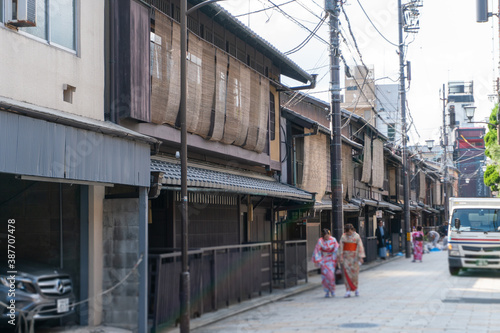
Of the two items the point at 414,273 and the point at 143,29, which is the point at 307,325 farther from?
the point at 414,273

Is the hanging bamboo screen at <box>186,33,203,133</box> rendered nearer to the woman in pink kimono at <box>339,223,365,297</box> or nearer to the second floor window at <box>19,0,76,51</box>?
the second floor window at <box>19,0,76,51</box>

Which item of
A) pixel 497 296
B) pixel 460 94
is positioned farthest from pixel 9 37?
pixel 460 94

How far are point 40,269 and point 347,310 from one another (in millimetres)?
6994

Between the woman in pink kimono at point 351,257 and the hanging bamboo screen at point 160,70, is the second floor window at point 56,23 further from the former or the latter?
the woman in pink kimono at point 351,257

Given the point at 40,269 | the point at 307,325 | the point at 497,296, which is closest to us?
the point at 40,269

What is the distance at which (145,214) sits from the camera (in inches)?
448

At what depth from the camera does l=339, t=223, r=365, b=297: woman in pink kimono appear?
17.2 meters

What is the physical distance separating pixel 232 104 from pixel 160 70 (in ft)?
14.2

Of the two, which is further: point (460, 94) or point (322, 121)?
point (460, 94)

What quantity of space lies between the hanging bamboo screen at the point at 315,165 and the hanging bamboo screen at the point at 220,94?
778 cm

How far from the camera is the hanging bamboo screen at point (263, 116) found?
20.1m

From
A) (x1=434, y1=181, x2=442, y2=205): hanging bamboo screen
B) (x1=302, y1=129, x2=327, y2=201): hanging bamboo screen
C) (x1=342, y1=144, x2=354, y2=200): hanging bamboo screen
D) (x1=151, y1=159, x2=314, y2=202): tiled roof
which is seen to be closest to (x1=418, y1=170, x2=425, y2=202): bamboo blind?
(x1=434, y1=181, x2=442, y2=205): hanging bamboo screen

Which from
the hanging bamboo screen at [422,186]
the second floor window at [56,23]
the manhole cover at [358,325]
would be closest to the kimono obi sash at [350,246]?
the manhole cover at [358,325]

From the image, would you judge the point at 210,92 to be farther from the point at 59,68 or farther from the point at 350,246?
the point at 59,68
